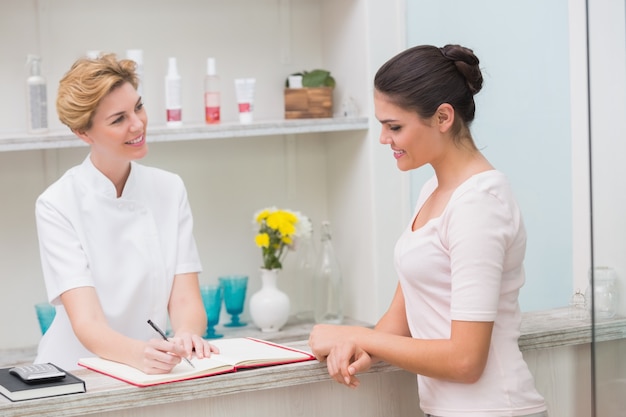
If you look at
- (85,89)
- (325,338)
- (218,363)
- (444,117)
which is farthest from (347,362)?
(85,89)

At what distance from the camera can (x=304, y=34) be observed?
3.38 meters

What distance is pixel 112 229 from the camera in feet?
7.19

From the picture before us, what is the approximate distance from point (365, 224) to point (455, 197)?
1.59 meters

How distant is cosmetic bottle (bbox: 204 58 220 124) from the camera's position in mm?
3078

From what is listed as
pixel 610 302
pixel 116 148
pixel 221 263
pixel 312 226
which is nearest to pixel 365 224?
pixel 312 226

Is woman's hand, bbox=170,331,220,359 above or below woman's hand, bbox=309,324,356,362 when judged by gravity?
below

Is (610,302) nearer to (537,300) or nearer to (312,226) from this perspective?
(537,300)

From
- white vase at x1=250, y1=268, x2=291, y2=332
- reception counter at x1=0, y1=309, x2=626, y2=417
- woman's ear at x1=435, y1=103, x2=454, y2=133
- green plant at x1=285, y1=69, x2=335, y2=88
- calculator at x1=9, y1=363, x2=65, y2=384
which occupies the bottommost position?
white vase at x1=250, y1=268, x2=291, y2=332

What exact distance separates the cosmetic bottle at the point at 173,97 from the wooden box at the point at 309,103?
39cm

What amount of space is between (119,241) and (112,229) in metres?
0.03

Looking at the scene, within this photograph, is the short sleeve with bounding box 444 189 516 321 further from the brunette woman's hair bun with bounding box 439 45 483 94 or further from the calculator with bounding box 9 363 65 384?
the calculator with bounding box 9 363 65 384

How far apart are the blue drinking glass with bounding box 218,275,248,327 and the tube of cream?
53cm

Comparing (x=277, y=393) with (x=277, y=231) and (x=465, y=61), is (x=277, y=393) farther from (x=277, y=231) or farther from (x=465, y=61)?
(x=277, y=231)

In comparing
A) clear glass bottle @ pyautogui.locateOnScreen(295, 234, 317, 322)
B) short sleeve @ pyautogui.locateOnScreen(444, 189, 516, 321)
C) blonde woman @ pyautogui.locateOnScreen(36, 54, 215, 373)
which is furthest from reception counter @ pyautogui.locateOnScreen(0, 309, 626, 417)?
clear glass bottle @ pyautogui.locateOnScreen(295, 234, 317, 322)
